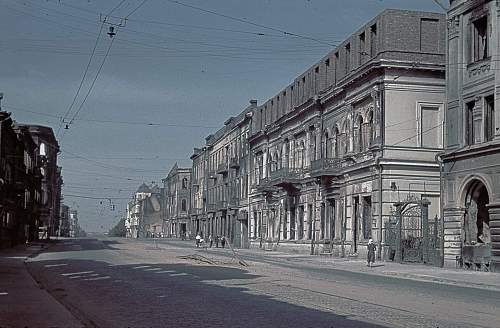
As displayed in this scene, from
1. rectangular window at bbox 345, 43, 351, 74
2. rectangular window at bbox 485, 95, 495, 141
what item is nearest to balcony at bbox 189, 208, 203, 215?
rectangular window at bbox 345, 43, 351, 74

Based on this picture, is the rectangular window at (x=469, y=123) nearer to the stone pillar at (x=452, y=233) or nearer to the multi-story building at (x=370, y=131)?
the stone pillar at (x=452, y=233)

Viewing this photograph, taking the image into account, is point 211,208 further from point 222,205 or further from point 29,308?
point 29,308

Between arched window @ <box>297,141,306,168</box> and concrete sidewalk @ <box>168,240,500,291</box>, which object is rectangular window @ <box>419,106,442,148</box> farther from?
arched window @ <box>297,141,306,168</box>

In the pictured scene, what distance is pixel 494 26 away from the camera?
3431cm

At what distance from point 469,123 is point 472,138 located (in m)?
0.75

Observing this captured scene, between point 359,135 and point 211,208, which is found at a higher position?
point 359,135

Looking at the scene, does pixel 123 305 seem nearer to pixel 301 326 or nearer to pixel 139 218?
pixel 301 326

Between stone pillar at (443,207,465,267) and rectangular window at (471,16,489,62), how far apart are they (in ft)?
23.5

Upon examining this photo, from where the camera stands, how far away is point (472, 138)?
119 feet

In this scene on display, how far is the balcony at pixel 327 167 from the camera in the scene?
5129 cm

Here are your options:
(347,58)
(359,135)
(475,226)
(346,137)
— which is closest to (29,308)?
(475,226)

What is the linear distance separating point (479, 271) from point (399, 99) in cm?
1337

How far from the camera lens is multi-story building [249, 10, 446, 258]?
44531mm

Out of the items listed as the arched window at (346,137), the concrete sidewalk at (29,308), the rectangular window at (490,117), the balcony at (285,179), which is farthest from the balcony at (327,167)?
the concrete sidewalk at (29,308)
